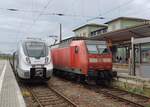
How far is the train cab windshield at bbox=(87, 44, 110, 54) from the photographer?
50.5 feet

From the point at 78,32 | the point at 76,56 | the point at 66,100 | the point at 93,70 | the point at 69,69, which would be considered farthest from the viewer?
the point at 78,32

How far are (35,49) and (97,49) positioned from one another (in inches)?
151

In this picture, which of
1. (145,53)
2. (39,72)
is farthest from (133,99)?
(39,72)

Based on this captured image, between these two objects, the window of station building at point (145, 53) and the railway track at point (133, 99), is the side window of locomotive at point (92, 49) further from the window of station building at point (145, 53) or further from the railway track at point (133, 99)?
the railway track at point (133, 99)

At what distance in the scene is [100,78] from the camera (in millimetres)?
15461

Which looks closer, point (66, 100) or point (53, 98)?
point (66, 100)

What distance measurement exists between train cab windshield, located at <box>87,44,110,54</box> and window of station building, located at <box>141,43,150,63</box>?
2.04 metres

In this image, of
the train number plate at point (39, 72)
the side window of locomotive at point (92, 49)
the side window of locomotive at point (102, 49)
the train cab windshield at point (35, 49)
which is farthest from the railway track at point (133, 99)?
the train cab windshield at point (35, 49)

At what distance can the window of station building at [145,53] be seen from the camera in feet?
48.8

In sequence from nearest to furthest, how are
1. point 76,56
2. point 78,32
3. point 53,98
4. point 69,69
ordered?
point 53,98
point 76,56
point 69,69
point 78,32

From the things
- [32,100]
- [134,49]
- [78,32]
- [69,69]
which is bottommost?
[32,100]

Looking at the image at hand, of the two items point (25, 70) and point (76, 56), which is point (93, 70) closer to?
point (76, 56)

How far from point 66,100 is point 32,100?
5.14 feet

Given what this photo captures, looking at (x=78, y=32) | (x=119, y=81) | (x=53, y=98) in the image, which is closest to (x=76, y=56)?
(x=119, y=81)
